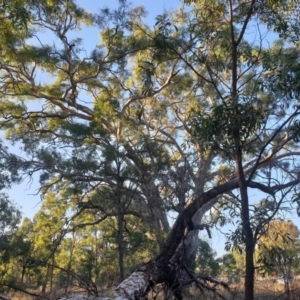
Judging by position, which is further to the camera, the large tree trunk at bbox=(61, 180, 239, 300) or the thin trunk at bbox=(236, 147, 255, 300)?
the large tree trunk at bbox=(61, 180, 239, 300)

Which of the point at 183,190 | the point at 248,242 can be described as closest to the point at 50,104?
the point at 183,190

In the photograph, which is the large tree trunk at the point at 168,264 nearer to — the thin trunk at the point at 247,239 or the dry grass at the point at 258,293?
the dry grass at the point at 258,293

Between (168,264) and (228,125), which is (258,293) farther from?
(228,125)

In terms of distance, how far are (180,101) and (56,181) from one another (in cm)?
444

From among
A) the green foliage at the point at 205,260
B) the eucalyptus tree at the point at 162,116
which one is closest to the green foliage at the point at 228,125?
the eucalyptus tree at the point at 162,116

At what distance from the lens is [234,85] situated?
5797mm

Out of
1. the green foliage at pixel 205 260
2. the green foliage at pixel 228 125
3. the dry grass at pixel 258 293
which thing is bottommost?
the dry grass at pixel 258 293

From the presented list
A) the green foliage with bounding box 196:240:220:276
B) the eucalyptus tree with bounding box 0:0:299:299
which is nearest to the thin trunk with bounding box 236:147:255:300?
the eucalyptus tree with bounding box 0:0:299:299

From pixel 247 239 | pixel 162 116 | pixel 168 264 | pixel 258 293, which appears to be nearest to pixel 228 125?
pixel 247 239

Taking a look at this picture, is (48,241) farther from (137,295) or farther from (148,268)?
(137,295)

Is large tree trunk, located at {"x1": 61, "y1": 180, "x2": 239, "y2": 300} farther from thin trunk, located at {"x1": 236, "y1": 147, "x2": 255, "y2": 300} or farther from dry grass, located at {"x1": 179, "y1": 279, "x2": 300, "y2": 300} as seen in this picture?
thin trunk, located at {"x1": 236, "y1": 147, "x2": 255, "y2": 300}

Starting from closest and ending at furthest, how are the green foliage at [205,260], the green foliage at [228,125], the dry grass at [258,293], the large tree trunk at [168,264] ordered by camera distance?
1. the green foliage at [228,125]
2. the large tree trunk at [168,264]
3. the dry grass at [258,293]
4. the green foliage at [205,260]

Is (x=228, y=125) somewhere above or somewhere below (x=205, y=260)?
below

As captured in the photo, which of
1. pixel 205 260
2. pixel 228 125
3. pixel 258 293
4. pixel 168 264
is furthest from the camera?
pixel 205 260
